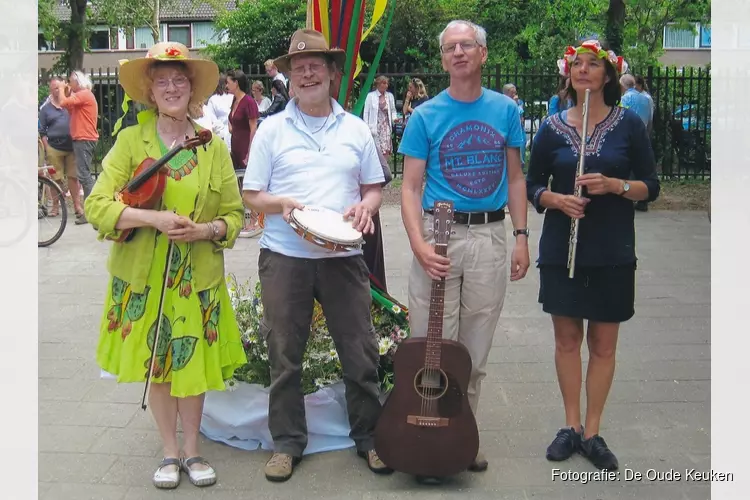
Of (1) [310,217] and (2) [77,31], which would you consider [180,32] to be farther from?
(1) [310,217]

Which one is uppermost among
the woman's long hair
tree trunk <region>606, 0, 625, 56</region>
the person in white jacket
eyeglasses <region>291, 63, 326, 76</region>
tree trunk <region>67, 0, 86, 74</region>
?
tree trunk <region>67, 0, 86, 74</region>

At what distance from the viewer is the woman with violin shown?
11.6 ft

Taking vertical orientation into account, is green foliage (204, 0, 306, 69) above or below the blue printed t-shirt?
above

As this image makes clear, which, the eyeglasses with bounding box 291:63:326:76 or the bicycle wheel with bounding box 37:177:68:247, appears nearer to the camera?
the eyeglasses with bounding box 291:63:326:76

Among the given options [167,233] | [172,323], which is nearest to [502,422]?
[172,323]

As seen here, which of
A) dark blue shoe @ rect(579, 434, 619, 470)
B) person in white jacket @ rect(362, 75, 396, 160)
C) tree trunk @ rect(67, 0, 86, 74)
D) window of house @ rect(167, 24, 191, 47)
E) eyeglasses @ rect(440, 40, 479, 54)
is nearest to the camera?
eyeglasses @ rect(440, 40, 479, 54)

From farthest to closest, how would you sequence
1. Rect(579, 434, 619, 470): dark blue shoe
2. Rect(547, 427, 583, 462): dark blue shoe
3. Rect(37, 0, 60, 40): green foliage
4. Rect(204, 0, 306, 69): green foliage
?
Rect(204, 0, 306, 69): green foliage → Rect(37, 0, 60, 40): green foliage → Rect(547, 427, 583, 462): dark blue shoe → Rect(579, 434, 619, 470): dark blue shoe

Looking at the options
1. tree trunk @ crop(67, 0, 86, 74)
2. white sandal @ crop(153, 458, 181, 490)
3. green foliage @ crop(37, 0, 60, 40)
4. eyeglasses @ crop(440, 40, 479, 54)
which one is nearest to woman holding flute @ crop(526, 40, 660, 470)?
eyeglasses @ crop(440, 40, 479, 54)

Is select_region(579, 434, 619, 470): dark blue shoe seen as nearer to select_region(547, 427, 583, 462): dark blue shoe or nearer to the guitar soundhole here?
select_region(547, 427, 583, 462): dark blue shoe

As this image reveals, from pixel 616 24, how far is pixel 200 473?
1123cm

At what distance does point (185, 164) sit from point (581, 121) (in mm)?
1755
